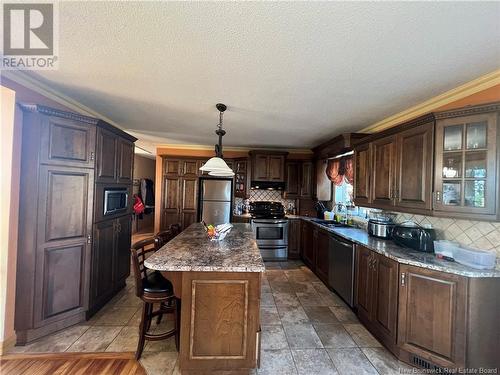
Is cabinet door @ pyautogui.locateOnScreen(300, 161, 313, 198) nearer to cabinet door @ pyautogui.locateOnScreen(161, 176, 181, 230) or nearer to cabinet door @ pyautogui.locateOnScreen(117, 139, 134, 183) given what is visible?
cabinet door @ pyautogui.locateOnScreen(161, 176, 181, 230)

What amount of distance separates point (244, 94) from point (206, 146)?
301 centimetres

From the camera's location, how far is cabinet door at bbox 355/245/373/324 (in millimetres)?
2307

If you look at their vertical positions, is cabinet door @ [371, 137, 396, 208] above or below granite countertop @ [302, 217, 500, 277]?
above

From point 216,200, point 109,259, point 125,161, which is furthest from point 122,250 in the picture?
point 216,200

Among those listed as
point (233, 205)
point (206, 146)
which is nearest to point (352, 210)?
point (233, 205)

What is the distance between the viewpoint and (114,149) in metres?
2.63

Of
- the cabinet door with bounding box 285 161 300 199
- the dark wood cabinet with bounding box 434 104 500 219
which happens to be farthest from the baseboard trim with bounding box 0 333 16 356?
the cabinet door with bounding box 285 161 300 199

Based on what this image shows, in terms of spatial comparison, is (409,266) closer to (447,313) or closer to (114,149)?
(447,313)

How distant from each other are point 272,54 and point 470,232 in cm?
240

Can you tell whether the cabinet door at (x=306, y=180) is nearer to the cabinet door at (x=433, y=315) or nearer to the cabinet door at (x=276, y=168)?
the cabinet door at (x=276, y=168)

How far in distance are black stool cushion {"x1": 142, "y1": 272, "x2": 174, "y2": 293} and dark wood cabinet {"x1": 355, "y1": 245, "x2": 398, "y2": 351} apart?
1990 mm

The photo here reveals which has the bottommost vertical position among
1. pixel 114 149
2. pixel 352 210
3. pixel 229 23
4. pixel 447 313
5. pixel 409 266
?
pixel 447 313

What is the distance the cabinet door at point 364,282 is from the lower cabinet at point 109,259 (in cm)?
300

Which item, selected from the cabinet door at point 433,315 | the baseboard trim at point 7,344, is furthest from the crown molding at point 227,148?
the baseboard trim at point 7,344
